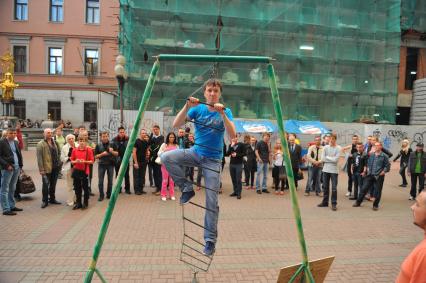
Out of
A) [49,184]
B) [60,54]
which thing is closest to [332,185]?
[49,184]

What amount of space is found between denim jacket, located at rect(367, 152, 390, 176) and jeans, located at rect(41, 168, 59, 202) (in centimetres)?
837

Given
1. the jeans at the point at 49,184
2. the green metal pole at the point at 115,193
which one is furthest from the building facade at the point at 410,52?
the green metal pole at the point at 115,193

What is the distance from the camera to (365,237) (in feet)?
22.9

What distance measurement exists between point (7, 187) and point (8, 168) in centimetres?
46

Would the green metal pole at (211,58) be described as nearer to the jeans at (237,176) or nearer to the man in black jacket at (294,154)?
the jeans at (237,176)

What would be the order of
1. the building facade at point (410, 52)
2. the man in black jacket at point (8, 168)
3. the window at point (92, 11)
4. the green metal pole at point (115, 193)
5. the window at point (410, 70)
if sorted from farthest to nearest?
the window at point (92, 11) < the window at point (410, 70) < the building facade at point (410, 52) < the man in black jacket at point (8, 168) < the green metal pole at point (115, 193)

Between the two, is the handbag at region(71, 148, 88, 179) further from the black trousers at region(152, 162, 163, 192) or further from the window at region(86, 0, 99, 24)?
the window at region(86, 0, 99, 24)

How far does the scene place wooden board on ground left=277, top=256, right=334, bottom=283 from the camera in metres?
3.65

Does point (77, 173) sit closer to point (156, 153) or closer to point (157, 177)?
point (156, 153)

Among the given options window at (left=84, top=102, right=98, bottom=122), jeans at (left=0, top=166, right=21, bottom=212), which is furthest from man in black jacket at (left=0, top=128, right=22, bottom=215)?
window at (left=84, top=102, right=98, bottom=122)

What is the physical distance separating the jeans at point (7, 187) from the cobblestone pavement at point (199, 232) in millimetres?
310

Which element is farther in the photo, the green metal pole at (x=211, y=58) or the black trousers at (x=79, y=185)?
the black trousers at (x=79, y=185)

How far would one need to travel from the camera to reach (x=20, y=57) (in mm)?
34719

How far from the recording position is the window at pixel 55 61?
35.0 meters
